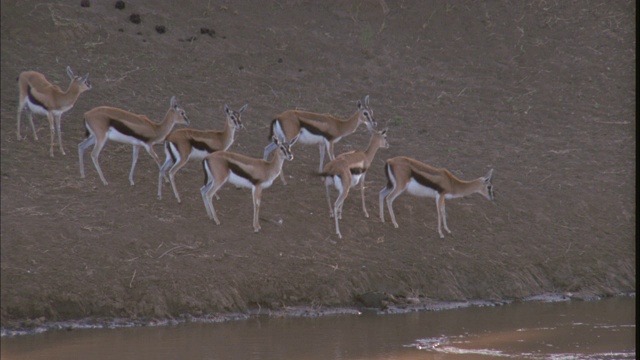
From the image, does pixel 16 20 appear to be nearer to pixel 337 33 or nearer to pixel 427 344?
pixel 337 33

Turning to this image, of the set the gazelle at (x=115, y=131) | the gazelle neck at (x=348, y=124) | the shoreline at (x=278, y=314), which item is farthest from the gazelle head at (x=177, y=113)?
the shoreline at (x=278, y=314)

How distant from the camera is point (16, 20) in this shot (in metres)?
19.7

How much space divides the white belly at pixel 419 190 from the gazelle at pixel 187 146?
2.36m

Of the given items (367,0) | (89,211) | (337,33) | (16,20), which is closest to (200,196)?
(89,211)

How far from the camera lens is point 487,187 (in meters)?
15.5

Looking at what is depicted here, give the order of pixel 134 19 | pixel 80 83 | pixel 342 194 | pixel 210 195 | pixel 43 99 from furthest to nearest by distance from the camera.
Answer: pixel 134 19 → pixel 80 83 → pixel 43 99 → pixel 342 194 → pixel 210 195

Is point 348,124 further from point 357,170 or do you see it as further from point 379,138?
point 357,170

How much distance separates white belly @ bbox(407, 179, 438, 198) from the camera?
1491cm

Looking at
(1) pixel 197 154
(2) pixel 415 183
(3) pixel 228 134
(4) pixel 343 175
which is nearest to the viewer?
(4) pixel 343 175

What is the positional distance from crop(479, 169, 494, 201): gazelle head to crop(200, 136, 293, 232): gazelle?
2.88 m

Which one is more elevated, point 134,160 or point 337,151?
point 337,151

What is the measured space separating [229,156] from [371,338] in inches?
130

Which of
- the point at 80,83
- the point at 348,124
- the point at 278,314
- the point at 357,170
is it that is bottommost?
the point at 278,314

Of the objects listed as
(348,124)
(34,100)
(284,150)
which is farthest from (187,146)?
(348,124)
